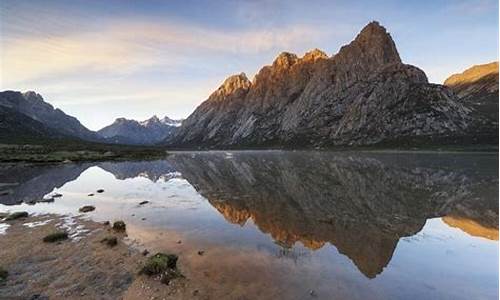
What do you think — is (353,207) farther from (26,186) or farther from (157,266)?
(26,186)

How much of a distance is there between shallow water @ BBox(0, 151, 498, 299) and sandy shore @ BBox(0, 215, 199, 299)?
215 cm

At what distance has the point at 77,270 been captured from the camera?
22.8 meters

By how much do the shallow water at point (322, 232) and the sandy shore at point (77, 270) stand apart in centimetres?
215

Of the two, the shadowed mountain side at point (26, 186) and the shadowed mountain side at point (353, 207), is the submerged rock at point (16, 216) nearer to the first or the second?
the shadowed mountain side at point (26, 186)

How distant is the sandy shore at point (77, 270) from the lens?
759 inches

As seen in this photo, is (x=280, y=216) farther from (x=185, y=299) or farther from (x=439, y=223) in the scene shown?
(x=185, y=299)

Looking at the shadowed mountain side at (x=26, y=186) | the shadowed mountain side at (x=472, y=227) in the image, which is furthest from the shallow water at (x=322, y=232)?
the shadowed mountain side at (x=26, y=186)

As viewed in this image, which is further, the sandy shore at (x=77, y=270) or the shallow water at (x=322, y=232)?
the shallow water at (x=322, y=232)

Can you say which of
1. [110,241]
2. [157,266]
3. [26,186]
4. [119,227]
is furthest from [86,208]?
[26,186]

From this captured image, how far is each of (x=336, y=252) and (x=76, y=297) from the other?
15.8 m

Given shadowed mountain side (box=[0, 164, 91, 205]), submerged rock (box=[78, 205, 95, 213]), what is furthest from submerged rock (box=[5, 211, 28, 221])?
shadowed mountain side (box=[0, 164, 91, 205])

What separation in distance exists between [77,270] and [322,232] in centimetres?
1809

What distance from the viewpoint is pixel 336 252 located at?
25.9 metres

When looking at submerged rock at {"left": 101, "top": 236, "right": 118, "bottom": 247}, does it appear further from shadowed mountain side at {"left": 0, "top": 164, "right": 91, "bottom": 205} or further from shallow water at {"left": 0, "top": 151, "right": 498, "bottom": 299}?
shadowed mountain side at {"left": 0, "top": 164, "right": 91, "bottom": 205}
